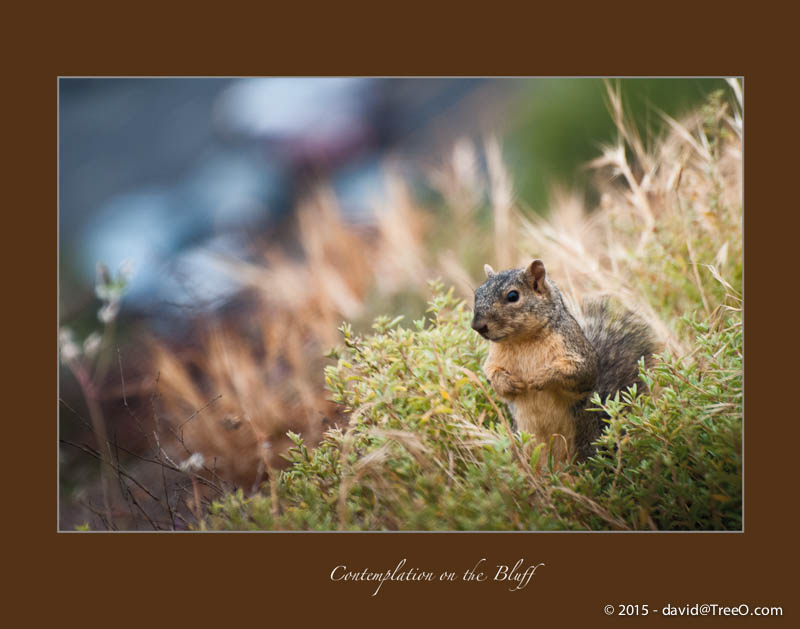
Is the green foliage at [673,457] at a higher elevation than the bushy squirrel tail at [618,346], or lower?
lower

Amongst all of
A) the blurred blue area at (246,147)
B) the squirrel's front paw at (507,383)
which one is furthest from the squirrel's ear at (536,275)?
the blurred blue area at (246,147)

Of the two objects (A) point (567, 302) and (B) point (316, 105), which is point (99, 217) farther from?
(A) point (567, 302)

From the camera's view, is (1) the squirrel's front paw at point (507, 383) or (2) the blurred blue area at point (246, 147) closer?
(1) the squirrel's front paw at point (507, 383)

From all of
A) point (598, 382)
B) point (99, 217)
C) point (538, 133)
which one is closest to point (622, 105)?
point (538, 133)

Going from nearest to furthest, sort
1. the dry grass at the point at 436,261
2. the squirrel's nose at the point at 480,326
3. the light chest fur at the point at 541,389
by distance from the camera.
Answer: the squirrel's nose at the point at 480,326
the light chest fur at the point at 541,389
the dry grass at the point at 436,261

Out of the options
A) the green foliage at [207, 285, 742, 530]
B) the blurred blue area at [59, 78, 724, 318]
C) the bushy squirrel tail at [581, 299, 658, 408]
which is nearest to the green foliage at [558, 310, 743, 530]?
the green foliage at [207, 285, 742, 530]

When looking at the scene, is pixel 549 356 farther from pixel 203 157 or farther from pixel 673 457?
pixel 203 157

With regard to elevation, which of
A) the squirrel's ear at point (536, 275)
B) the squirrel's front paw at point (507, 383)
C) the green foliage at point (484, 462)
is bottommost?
the green foliage at point (484, 462)

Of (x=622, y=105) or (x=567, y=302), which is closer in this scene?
(x=567, y=302)

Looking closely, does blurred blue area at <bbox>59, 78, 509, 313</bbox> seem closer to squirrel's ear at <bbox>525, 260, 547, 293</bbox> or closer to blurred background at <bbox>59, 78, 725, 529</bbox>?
blurred background at <bbox>59, 78, 725, 529</bbox>

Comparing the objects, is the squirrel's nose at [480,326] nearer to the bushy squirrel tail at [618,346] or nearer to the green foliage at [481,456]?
the green foliage at [481,456]
